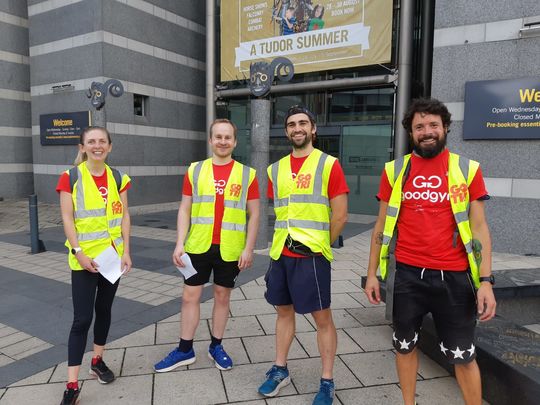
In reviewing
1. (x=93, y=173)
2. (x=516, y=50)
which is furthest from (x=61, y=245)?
(x=516, y=50)

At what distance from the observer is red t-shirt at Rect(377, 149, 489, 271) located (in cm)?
225

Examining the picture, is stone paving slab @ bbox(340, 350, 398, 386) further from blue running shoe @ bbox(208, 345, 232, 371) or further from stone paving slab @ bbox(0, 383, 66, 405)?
stone paving slab @ bbox(0, 383, 66, 405)

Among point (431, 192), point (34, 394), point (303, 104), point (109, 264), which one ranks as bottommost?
point (34, 394)

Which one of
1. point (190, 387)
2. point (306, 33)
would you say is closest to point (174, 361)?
point (190, 387)

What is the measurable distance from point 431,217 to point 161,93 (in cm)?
1287

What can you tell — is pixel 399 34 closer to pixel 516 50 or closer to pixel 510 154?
pixel 516 50

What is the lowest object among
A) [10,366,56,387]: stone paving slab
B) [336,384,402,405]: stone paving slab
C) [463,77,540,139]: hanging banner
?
[10,366,56,387]: stone paving slab

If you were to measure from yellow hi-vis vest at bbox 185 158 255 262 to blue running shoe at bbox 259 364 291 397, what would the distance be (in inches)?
33.9

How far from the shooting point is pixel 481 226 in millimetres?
2248

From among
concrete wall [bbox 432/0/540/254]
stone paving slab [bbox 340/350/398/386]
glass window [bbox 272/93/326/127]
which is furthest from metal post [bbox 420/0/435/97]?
stone paving slab [bbox 340/350/398/386]

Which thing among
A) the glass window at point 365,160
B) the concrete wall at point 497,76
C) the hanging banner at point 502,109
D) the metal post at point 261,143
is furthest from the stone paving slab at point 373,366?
the glass window at point 365,160

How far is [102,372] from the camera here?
9.98 feet

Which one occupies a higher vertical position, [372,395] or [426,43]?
[426,43]

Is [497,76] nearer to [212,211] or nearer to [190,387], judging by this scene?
[212,211]
